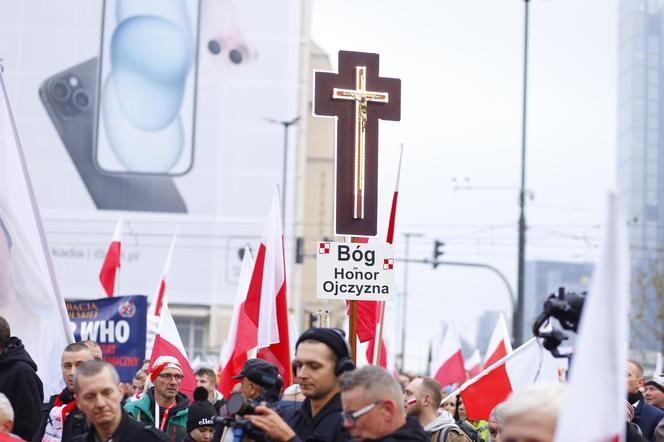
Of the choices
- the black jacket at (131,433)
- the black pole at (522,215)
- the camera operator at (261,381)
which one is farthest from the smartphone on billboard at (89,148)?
the black jacket at (131,433)

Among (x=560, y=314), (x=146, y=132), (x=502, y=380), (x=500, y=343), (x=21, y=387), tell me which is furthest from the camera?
(x=146, y=132)

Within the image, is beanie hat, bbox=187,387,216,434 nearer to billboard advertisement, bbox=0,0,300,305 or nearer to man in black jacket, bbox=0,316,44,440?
man in black jacket, bbox=0,316,44,440

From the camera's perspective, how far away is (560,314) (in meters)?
5.43

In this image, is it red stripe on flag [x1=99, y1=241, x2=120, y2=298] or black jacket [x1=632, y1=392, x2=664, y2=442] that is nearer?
black jacket [x1=632, y1=392, x2=664, y2=442]

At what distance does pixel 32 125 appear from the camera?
56688mm

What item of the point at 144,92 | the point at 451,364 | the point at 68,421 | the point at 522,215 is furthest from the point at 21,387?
the point at 144,92

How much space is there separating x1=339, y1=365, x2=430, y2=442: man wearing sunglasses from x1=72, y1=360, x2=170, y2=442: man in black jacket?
1289mm

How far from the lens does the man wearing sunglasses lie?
205 inches

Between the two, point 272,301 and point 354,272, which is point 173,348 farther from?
point 354,272

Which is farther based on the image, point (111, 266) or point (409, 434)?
point (111, 266)

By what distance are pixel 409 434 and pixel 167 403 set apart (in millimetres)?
4091

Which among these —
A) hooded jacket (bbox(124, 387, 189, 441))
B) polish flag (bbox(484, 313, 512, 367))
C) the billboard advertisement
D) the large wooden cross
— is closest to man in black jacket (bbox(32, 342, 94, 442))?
hooded jacket (bbox(124, 387, 189, 441))

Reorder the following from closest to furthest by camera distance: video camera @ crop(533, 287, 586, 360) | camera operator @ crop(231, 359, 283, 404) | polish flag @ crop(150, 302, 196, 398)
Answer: video camera @ crop(533, 287, 586, 360)
camera operator @ crop(231, 359, 283, 404)
polish flag @ crop(150, 302, 196, 398)

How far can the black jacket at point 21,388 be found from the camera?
7.45 meters
